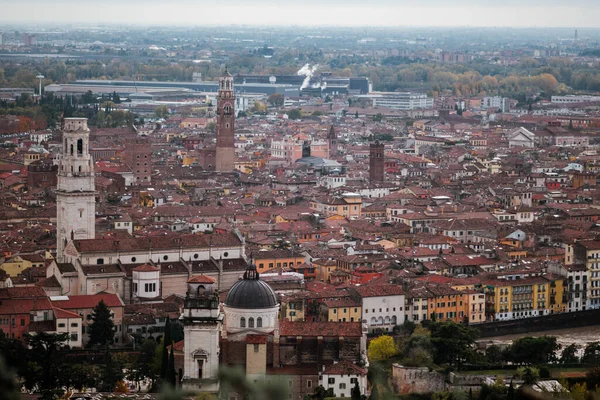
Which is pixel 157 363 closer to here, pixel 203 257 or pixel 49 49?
pixel 203 257

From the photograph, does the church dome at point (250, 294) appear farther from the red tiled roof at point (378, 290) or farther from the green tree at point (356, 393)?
the red tiled roof at point (378, 290)

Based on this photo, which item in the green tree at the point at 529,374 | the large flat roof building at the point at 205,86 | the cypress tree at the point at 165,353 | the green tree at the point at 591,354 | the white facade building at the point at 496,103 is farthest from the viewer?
the large flat roof building at the point at 205,86

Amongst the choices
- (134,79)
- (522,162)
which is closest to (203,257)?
(522,162)

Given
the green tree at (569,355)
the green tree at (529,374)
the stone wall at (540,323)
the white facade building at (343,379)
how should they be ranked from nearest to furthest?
1. the white facade building at (343,379)
2. the green tree at (529,374)
3. the green tree at (569,355)
4. the stone wall at (540,323)

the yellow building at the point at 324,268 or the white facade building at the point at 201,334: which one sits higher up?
the white facade building at the point at 201,334

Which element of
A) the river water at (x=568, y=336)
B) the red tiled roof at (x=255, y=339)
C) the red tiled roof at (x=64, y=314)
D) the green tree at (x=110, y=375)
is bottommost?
the river water at (x=568, y=336)

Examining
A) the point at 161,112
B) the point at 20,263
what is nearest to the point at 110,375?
the point at 20,263

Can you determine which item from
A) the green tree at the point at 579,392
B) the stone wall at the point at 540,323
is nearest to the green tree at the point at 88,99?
the stone wall at the point at 540,323

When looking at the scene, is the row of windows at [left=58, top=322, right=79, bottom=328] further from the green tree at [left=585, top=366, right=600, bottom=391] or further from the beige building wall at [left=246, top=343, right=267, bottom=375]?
the green tree at [left=585, top=366, right=600, bottom=391]
